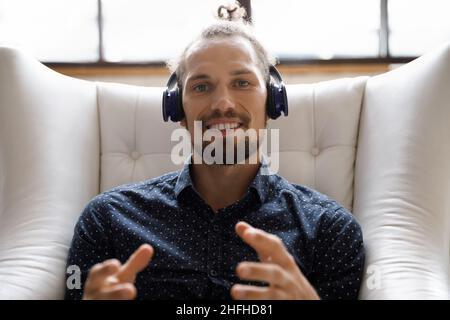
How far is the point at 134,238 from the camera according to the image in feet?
3.59

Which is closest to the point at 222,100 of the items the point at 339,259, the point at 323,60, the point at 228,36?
the point at 228,36

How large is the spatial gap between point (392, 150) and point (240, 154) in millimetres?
334

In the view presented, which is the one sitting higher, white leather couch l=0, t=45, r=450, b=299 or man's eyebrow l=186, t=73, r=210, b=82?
man's eyebrow l=186, t=73, r=210, b=82

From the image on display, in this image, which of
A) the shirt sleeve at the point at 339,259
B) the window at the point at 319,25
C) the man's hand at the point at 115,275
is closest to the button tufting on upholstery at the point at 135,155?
the shirt sleeve at the point at 339,259

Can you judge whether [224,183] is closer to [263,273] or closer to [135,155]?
[135,155]

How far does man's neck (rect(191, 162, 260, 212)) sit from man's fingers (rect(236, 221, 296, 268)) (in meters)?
0.42

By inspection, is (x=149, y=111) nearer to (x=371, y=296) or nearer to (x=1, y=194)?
(x=1, y=194)

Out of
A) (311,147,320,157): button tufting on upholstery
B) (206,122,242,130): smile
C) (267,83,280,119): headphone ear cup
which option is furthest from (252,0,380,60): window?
(206,122,242,130): smile

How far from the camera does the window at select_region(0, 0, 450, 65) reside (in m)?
2.05

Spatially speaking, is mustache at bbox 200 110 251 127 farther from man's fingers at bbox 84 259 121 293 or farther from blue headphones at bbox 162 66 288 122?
man's fingers at bbox 84 259 121 293

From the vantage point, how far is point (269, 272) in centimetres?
73

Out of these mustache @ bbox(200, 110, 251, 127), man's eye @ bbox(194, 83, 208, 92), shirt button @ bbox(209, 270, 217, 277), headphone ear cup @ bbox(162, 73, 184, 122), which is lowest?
shirt button @ bbox(209, 270, 217, 277)

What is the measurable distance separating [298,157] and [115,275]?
0.71m
